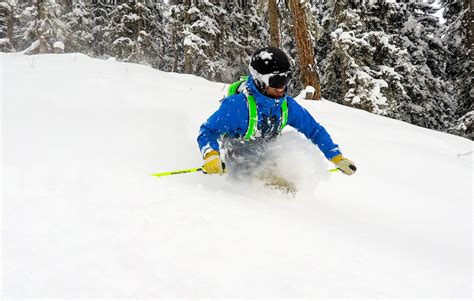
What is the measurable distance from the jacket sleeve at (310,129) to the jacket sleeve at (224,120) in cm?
67

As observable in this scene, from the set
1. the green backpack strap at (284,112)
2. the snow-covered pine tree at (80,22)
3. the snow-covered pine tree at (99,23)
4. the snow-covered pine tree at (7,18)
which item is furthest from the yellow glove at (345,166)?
the snow-covered pine tree at (99,23)

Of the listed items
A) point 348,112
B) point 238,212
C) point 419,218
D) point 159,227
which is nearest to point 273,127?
point 238,212

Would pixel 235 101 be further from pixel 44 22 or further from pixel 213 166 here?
pixel 44 22

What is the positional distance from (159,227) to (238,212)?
69 centimetres

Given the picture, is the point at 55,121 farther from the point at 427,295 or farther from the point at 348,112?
the point at 348,112

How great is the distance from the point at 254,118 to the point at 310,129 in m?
0.82

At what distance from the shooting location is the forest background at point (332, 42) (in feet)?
46.1

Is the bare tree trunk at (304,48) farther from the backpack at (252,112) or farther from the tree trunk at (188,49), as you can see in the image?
the tree trunk at (188,49)

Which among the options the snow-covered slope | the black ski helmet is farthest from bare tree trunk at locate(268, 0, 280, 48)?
the black ski helmet

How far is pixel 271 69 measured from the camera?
146 inches

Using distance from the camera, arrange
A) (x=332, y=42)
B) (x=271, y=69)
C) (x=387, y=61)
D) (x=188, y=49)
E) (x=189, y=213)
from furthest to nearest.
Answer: (x=188, y=49), (x=387, y=61), (x=332, y=42), (x=271, y=69), (x=189, y=213)

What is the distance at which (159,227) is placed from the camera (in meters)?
2.34

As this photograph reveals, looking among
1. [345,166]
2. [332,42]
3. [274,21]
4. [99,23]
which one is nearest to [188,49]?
[274,21]

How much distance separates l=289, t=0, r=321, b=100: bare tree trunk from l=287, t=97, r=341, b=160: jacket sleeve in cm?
561
